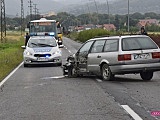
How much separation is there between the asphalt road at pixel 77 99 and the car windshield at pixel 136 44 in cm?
118

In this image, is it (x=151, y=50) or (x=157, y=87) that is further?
(x=151, y=50)

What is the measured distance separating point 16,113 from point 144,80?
7.56 m

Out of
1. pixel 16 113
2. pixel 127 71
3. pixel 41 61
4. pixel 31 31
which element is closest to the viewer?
pixel 16 113

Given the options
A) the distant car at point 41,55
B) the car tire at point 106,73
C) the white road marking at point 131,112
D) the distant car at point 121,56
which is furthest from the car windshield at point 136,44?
the distant car at point 41,55

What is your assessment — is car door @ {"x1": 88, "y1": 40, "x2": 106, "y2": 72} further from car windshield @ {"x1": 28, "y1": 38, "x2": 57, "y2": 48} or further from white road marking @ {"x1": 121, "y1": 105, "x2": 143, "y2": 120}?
car windshield @ {"x1": 28, "y1": 38, "x2": 57, "y2": 48}

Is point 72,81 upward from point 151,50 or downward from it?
downward

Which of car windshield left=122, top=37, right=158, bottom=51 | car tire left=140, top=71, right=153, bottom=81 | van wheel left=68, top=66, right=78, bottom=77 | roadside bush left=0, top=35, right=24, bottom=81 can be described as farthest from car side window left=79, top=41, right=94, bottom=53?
roadside bush left=0, top=35, right=24, bottom=81

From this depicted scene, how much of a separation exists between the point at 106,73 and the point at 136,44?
4.74 ft

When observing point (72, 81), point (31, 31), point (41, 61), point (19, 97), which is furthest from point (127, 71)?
point (31, 31)

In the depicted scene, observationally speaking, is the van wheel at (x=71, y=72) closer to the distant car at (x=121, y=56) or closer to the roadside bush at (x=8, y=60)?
the distant car at (x=121, y=56)

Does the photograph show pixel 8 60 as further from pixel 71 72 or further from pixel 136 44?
pixel 136 44

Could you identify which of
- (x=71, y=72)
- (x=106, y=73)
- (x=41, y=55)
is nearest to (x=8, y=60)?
(x=41, y=55)

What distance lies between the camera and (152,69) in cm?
1511

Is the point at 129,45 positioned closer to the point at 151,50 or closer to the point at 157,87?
the point at 151,50
